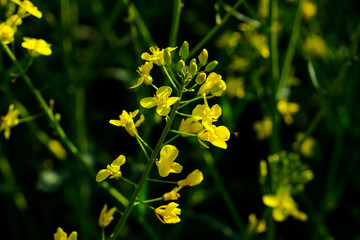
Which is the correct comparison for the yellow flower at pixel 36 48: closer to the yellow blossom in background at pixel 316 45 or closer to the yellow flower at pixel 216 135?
the yellow flower at pixel 216 135

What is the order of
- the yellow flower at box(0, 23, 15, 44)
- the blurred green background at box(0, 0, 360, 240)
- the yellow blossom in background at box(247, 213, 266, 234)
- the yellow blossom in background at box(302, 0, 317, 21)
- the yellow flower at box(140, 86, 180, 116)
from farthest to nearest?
the yellow blossom in background at box(302, 0, 317, 21) → the blurred green background at box(0, 0, 360, 240) → the yellow blossom in background at box(247, 213, 266, 234) → the yellow flower at box(0, 23, 15, 44) → the yellow flower at box(140, 86, 180, 116)

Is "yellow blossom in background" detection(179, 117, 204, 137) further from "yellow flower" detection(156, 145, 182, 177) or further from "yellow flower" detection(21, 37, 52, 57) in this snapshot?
"yellow flower" detection(21, 37, 52, 57)

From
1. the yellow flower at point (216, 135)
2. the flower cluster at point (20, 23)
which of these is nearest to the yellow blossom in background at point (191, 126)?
the yellow flower at point (216, 135)

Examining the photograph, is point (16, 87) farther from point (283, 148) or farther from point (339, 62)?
point (339, 62)

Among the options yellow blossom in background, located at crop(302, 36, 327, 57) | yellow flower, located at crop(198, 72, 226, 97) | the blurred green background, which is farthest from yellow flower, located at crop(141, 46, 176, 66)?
yellow blossom in background, located at crop(302, 36, 327, 57)

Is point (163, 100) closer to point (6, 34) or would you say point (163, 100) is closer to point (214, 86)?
point (214, 86)

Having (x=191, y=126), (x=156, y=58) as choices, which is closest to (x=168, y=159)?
(x=191, y=126)
